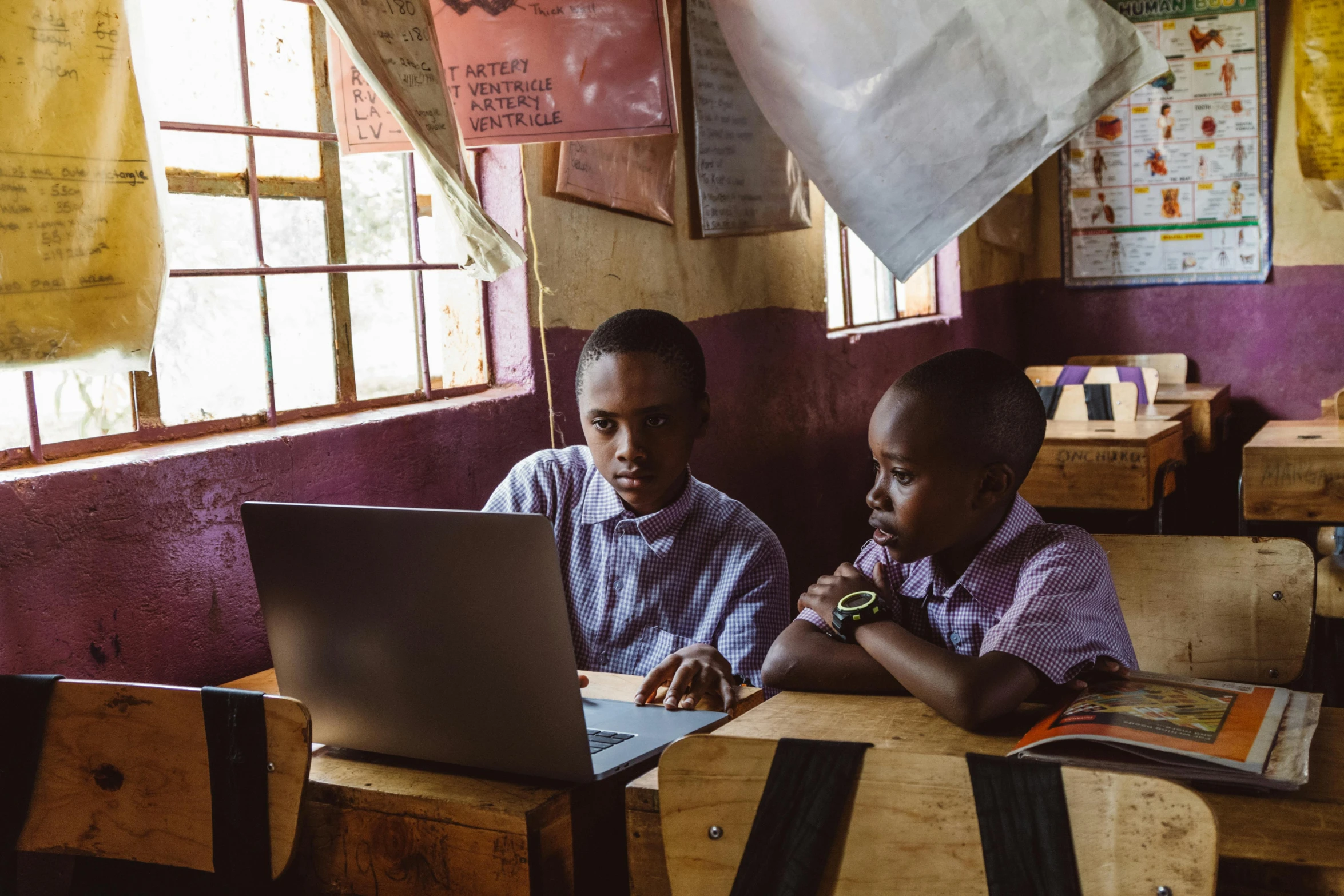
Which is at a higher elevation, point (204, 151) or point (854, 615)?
point (204, 151)

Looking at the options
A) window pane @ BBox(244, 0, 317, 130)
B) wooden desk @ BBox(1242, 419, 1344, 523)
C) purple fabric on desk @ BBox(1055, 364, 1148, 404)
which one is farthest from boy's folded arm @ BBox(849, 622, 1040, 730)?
purple fabric on desk @ BBox(1055, 364, 1148, 404)

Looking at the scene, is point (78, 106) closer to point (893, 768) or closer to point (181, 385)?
point (181, 385)

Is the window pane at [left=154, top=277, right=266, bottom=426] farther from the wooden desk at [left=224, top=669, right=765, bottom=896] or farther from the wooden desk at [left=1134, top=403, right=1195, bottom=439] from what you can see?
the wooden desk at [left=1134, top=403, right=1195, bottom=439]

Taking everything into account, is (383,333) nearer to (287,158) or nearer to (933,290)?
(287,158)

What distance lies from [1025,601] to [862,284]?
10.6 ft

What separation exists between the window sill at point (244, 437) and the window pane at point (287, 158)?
45 cm

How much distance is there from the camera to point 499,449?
2.44 meters

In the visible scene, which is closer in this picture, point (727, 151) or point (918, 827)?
point (918, 827)

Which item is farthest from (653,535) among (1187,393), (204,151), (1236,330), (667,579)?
(1236,330)

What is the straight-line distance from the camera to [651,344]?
1898 mm

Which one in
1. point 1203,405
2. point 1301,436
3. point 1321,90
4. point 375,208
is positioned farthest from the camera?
point 1321,90

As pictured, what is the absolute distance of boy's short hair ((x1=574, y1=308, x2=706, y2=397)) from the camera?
74.7 inches

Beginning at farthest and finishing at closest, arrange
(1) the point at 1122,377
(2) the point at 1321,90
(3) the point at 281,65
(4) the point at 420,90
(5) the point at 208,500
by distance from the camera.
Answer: (2) the point at 1321,90, (1) the point at 1122,377, (3) the point at 281,65, (5) the point at 208,500, (4) the point at 420,90

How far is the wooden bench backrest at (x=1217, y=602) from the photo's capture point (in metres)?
1.80
